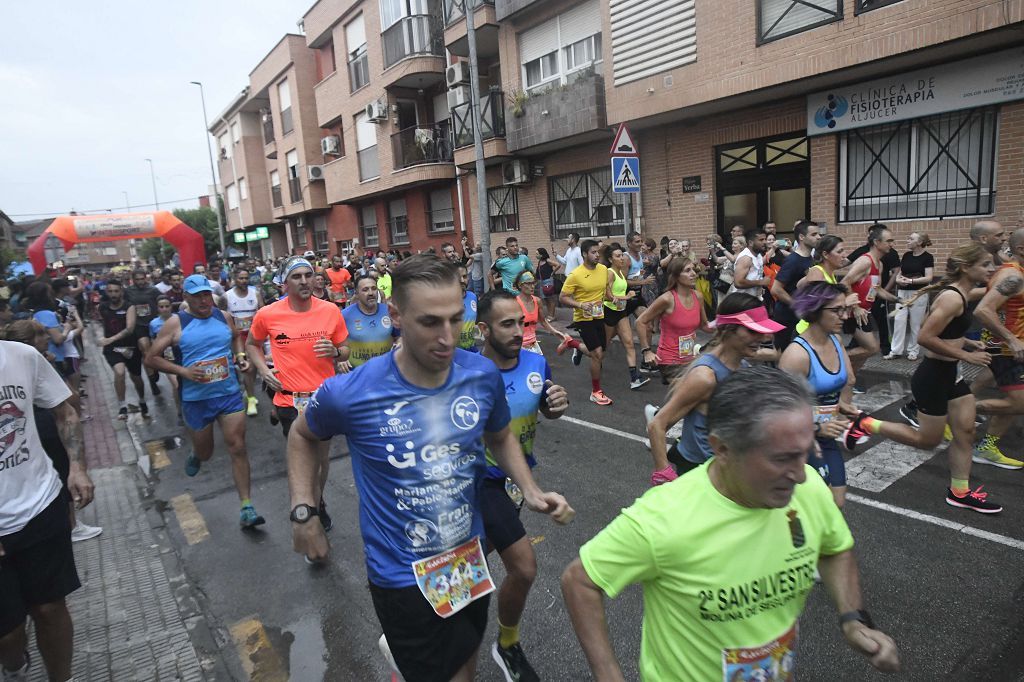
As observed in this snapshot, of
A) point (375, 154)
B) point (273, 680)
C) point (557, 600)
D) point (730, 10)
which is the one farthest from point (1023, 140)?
point (375, 154)

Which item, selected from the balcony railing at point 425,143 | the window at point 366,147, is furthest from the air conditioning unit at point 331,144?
the balcony railing at point 425,143

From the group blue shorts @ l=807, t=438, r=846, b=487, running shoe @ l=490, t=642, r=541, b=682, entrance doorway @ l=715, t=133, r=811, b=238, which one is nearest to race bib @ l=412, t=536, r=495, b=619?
running shoe @ l=490, t=642, r=541, b=682

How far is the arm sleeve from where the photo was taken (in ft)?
5.57

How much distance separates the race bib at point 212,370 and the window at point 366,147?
19319mm

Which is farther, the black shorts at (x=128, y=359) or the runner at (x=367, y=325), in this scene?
the black shorts at (x=128, y=359)

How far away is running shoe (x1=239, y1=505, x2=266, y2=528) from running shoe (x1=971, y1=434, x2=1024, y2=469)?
5.71m

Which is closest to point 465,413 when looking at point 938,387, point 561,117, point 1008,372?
point 938,387

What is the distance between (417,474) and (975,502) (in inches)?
165

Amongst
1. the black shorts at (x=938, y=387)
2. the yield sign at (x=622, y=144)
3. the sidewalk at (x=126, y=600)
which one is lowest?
the sidewalk at (x=126, y=600)

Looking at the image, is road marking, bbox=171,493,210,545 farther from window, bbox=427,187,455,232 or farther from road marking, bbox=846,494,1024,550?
window, bbox=427,187,455,232

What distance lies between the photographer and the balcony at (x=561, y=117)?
14.5 m

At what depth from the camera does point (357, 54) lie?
23.9 metres

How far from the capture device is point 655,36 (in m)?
12.9

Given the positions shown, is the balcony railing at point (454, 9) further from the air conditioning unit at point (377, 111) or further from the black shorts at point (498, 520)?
the black shorts at point (498, 520)
